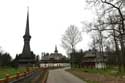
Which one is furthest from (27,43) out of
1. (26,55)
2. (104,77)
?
(104,77)

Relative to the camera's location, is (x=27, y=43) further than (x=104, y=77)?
Yes

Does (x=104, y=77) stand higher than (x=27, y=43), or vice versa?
(x=27, y=43)

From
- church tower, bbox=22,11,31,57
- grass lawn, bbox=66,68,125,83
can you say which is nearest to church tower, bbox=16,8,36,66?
church tower, bbox=22,11,31,57

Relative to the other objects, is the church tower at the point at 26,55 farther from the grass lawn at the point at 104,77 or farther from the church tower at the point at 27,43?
the grass lawn at the point at 104,77

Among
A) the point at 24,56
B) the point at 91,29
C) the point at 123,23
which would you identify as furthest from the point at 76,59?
the point at 123,23

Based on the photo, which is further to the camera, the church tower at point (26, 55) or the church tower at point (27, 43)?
the church tower at point (27, 43)

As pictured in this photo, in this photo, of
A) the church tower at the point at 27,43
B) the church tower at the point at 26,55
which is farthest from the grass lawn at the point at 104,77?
the church tower at the point at 27,43

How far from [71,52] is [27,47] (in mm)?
37769

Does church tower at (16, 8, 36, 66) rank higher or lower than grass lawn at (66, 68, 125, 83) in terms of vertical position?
higher

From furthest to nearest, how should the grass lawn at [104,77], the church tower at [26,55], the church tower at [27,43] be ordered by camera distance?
1. the church tower at [27,43]
2. the church tower at [26,55]
3. the grass lawn at [104,77]

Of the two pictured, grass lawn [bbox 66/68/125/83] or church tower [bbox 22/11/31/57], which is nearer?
grass lawn [bbox 66/68/125/83]

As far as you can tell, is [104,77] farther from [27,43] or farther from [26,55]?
[27,43]

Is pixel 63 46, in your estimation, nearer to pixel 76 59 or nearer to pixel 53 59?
pixel 76 59

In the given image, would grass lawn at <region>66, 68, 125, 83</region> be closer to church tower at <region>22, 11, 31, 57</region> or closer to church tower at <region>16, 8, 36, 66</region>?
church tower at <region>16, 8, 36, 66</region>
